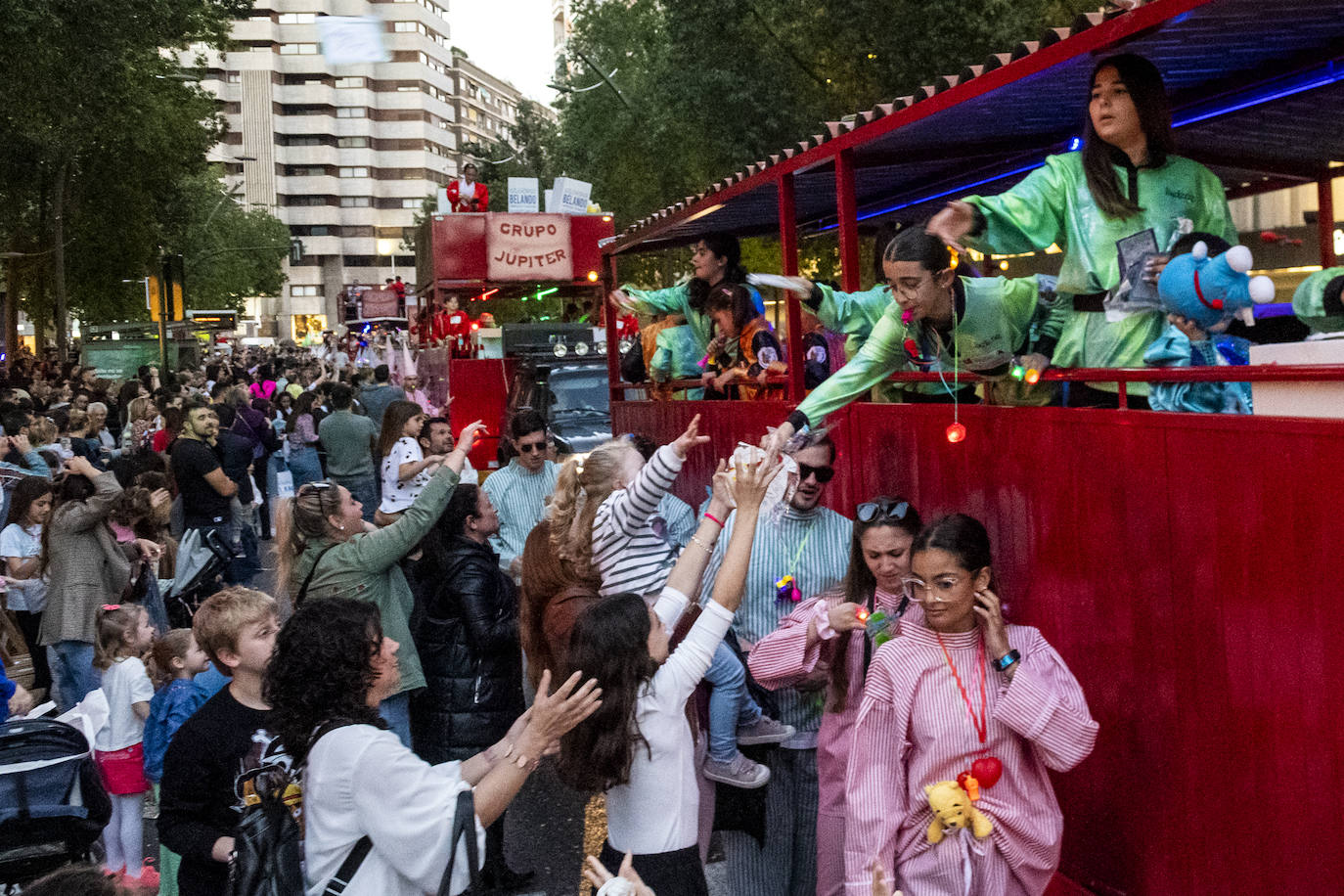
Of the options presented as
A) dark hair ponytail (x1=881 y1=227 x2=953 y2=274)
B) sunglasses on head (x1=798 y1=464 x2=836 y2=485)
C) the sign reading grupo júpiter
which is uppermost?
the sign reading grupo júpiter

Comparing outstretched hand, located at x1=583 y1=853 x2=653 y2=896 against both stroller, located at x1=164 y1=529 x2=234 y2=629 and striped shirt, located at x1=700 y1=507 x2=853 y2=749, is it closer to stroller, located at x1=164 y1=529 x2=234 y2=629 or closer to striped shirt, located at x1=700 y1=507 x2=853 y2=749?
striped shirt, located at x1=700 y1=507 x2=853 y2=749

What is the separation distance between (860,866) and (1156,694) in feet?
3.24

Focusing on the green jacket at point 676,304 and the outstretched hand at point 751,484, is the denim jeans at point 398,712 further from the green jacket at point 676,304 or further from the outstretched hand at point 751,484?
the green jacket at point 676,304

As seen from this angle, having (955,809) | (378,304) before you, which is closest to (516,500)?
(955,809)

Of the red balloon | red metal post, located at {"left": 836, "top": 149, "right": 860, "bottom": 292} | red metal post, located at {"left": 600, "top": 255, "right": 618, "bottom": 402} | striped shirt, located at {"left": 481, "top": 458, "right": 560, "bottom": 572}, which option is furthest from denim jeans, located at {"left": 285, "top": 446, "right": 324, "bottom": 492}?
the red balloon

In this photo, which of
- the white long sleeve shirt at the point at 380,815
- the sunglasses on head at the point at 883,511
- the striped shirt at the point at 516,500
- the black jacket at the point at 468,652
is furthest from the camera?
the striped shirt at the point at 516,500

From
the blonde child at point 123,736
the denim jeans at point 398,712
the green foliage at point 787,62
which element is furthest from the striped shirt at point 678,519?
the green foliage at point 787,62

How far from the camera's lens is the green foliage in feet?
66.3

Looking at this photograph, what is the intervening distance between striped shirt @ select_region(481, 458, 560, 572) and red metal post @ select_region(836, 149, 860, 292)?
297 centimetres

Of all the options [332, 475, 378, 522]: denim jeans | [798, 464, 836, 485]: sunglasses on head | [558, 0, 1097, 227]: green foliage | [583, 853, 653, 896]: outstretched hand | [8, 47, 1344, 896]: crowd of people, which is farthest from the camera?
[558, 0, 1097, 227]: green foliage

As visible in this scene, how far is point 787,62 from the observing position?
2378 cm

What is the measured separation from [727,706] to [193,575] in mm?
6004

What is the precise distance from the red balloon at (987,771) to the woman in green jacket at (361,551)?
9.69 ft

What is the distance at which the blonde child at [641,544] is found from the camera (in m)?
4.90
